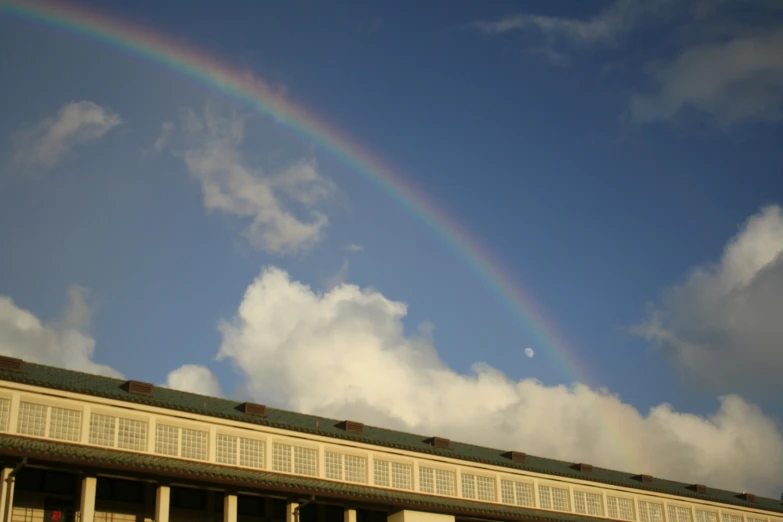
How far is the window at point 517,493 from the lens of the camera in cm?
7175

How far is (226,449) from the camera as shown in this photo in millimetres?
57281

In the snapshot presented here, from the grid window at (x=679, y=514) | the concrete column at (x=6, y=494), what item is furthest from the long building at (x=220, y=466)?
the grid window at (x=679, y=514)

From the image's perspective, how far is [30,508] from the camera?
49000mm

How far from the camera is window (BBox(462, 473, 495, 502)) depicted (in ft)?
226

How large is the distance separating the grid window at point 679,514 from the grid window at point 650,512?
4.38ft

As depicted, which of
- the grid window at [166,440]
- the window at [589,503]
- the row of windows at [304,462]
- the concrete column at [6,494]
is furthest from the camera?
the window at [589,503]

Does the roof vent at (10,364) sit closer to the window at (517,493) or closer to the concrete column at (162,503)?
the concrete column at (162,503)

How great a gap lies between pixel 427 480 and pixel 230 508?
17.5 m

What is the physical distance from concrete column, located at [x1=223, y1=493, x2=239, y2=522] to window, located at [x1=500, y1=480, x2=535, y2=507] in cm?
2497

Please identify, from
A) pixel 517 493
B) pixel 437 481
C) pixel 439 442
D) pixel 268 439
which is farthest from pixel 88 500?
pixel 517 493

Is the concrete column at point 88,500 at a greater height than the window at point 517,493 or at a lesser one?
lesser

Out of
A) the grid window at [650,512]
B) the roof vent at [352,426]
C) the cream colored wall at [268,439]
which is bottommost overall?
the grid window at [650,512]

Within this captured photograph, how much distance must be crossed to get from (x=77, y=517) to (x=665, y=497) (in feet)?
178

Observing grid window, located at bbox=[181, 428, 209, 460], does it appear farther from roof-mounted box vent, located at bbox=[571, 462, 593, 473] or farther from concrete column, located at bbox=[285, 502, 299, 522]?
roof-mounted box vent, located at bbox=[571, 462, 593, 473]
